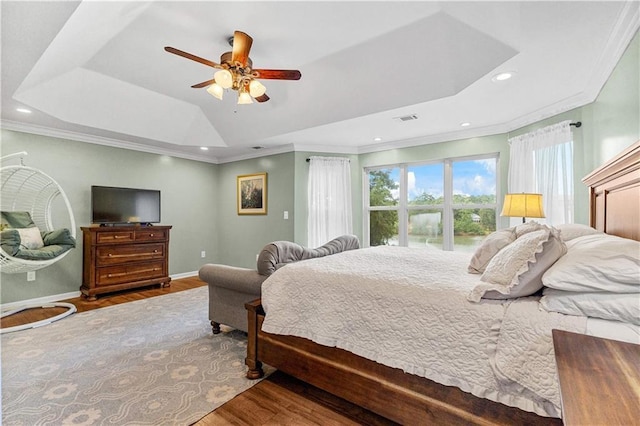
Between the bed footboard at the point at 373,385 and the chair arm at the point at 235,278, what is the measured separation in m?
0.26

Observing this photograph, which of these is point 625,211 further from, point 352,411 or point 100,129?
point 100,129

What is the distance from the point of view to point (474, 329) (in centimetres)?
129

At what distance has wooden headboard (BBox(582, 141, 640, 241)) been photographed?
5.00ft

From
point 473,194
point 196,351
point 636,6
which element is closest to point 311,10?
point 636,6

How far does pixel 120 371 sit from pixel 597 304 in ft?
9.40

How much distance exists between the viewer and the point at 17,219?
346 centimetres

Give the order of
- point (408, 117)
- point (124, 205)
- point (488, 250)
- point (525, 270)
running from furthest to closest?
point (124, 205) < point (408, 117) < point (488, 250) < point (525, 270)

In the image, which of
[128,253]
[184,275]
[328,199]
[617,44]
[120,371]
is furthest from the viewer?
[184,275]

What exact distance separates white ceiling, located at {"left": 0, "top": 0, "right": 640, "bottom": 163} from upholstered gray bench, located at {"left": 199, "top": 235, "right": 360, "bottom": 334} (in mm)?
1760

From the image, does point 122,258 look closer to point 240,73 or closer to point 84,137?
point 84,137

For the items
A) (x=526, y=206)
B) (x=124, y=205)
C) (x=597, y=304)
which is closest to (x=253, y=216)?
(x=124, y=205)

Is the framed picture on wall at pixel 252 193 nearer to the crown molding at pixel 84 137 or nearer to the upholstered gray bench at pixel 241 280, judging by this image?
the crown molding at pixel 84 137

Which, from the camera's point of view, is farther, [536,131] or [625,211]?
[536,131]

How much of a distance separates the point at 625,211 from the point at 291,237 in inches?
154
